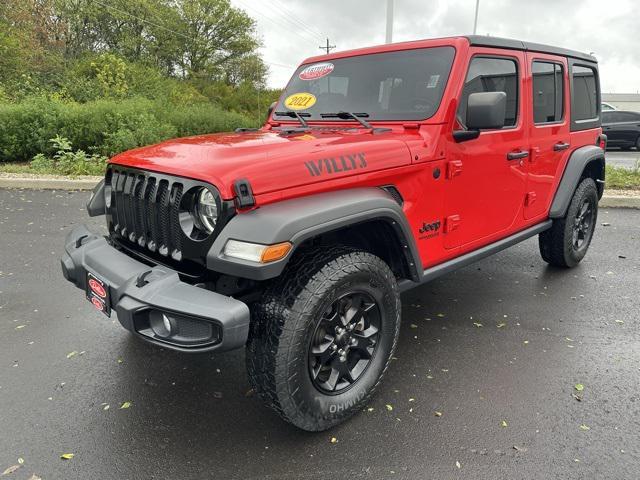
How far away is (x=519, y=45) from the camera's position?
141 inches

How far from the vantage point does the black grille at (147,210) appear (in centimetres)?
228

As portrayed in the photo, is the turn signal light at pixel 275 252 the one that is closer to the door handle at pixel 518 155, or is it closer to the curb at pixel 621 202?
the door handle at pixel 518 155

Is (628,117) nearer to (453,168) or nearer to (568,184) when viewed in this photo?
(568,184)

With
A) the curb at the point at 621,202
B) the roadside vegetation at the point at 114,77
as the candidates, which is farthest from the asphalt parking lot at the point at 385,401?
the roadside vegetation at the point at 114,77

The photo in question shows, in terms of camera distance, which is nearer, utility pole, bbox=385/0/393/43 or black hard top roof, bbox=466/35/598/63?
black hard top roof, bbox=466/35/598/63

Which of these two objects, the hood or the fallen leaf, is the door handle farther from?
the fallen leaf

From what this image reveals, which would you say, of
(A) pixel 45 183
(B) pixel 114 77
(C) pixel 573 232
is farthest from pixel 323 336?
(B) pixel 114 77

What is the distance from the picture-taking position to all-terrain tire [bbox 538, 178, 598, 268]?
4402mm

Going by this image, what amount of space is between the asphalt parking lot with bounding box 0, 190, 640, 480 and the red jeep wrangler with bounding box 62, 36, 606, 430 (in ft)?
0.96

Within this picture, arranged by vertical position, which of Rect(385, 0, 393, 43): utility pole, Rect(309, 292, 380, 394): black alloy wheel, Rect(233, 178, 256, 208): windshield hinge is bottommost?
Rect(309, 292, 380, 394): black alloy wheel

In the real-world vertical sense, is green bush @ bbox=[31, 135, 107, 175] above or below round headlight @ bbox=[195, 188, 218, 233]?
above

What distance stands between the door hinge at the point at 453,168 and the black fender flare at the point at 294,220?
0.58 m

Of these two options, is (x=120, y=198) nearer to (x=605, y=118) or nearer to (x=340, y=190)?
(x=340, y=190)

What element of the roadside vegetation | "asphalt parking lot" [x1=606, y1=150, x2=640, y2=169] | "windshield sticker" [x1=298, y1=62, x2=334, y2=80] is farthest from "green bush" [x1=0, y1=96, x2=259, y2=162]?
"asphalt parking lot" [x1=606, y1=150, x2=640, y2=169]
